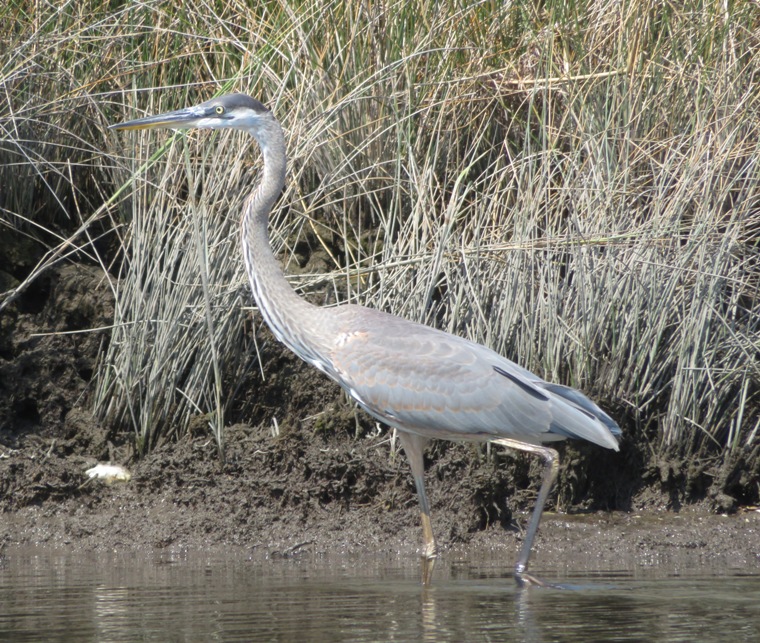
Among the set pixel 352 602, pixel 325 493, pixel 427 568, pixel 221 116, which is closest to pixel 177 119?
pixel 221 116

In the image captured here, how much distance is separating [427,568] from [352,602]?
2.59ft

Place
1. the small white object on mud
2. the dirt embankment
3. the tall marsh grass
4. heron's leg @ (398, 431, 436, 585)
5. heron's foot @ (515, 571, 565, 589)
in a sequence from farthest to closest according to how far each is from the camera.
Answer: the small white object on mud → the tall marsh grass → the dirt embankment → heron's leg @ (398, 431, 436, 585) → heron's foot @ (515, 571, 565, 589)

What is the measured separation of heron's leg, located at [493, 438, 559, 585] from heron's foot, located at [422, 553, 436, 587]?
1.30 ft

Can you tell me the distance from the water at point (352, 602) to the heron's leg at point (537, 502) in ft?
0.27

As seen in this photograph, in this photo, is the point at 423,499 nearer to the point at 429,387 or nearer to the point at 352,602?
the point at 429,387

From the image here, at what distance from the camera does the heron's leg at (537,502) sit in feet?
17.3

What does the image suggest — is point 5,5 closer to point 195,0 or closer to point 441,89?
point 195,0

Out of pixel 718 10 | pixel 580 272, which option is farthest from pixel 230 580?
pixel 718 10

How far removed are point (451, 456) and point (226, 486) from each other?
1262 millimetres

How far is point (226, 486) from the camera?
22.0 ft

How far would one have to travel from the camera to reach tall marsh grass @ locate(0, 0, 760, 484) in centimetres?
662

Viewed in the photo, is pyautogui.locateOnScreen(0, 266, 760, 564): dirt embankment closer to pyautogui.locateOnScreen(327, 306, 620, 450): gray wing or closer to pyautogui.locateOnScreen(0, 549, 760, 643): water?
pyautogui.locateOnScreen(0, 549, 760, 643): water

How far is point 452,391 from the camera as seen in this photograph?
568cm

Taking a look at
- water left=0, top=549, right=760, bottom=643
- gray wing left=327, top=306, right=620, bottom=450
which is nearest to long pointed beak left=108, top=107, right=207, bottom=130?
gray wing left=327, top=306, right=620, bottom=450
